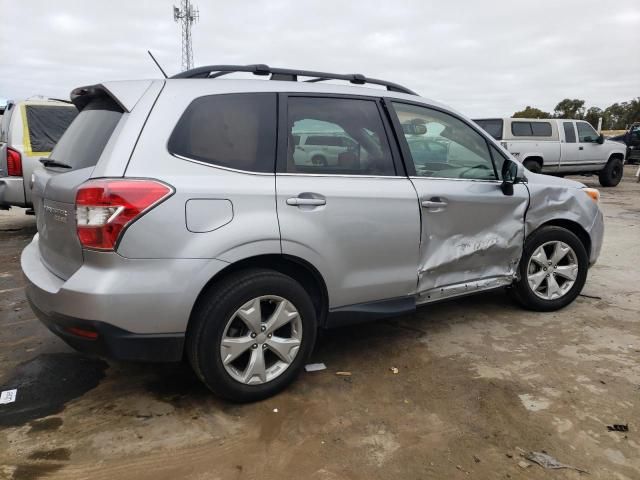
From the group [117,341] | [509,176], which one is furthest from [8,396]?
[509,176]

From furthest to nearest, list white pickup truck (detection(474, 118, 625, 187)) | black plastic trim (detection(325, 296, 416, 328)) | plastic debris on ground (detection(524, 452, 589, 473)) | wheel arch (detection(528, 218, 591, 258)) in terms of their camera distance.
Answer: white pickup truck (detection(474, 118, 625, 187)) < wheel arch (detection(528, 218, 591, 258)) < black plastic trim (detection(325, 296, 416, 328)) < plastic debris on ground (detection(524, 452, 589, 473))

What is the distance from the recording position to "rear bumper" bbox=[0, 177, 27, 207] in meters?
6.59

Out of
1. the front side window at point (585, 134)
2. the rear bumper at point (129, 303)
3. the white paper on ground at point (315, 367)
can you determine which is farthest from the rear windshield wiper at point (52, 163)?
the front side window at point (585, 134)

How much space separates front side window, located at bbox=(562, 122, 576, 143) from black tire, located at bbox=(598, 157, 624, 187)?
5.64 ft

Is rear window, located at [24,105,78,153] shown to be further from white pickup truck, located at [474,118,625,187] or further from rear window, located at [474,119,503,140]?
white pickup truck, located at [474,118,625,187]

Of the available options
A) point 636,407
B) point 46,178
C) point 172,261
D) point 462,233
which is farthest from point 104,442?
point 636,407

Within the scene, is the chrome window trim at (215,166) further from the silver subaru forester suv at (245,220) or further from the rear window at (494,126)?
the rear window at (494,126)

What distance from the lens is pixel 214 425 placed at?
106 inches

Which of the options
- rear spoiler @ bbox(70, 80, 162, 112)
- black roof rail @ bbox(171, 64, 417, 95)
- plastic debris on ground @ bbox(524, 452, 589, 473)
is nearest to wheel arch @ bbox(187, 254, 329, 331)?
rear spoiler @ bbox(70, 80, 162, 112)

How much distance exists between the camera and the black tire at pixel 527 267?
13.5 feet

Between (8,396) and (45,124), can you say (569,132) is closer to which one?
(45,124)

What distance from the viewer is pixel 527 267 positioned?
13.6 ft

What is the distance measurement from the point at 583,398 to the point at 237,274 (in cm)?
208

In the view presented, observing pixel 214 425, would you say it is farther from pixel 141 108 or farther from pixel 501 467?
pixel 141 108
